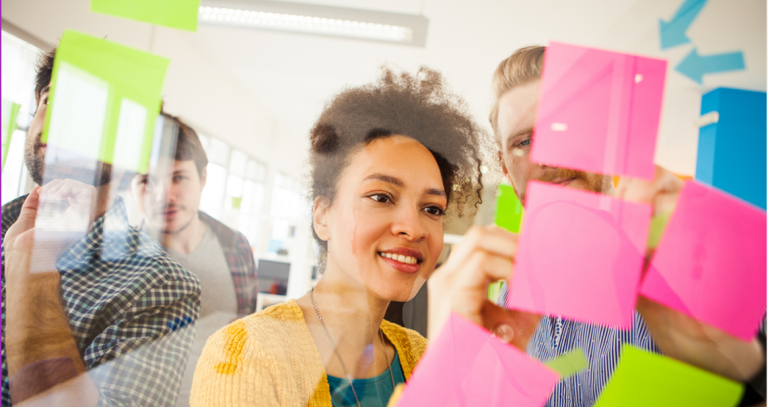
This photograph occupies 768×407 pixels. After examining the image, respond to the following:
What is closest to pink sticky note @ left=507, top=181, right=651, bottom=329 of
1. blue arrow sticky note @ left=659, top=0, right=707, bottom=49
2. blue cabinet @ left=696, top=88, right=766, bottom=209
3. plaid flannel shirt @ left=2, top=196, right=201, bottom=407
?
blue cabinet @ left=696, top=88, right=766, bottom=209

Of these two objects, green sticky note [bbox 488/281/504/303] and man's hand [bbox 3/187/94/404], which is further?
man's hand [bbox 3/187/94/404]

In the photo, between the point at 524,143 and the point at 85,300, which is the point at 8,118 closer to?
the point at 85,300

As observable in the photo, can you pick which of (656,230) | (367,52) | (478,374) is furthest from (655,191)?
(367,52)

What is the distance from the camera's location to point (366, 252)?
0.47 meters

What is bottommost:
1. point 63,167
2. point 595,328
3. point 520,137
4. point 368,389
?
point 368,389

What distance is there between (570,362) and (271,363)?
0.35 metres

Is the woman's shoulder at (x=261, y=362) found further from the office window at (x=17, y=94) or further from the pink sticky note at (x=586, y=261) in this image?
the office window at (x=17, y=94)

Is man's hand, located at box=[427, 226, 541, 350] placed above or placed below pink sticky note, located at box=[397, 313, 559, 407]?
above

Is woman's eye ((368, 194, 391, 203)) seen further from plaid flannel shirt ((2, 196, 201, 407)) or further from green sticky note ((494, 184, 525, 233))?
plaid flannel shirt ((2, 196, 201, 407))

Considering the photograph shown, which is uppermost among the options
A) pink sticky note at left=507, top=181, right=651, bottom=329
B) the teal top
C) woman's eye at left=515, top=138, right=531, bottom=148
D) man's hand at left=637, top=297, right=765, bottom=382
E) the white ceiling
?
the white ceiling

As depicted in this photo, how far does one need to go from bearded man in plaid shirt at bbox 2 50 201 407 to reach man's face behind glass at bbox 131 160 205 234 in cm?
4

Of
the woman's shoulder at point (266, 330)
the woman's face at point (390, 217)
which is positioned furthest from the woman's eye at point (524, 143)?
the woman's shoulder at point (266, 330)

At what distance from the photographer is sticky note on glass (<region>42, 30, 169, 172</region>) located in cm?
54

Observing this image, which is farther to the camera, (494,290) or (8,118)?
(8,118)
